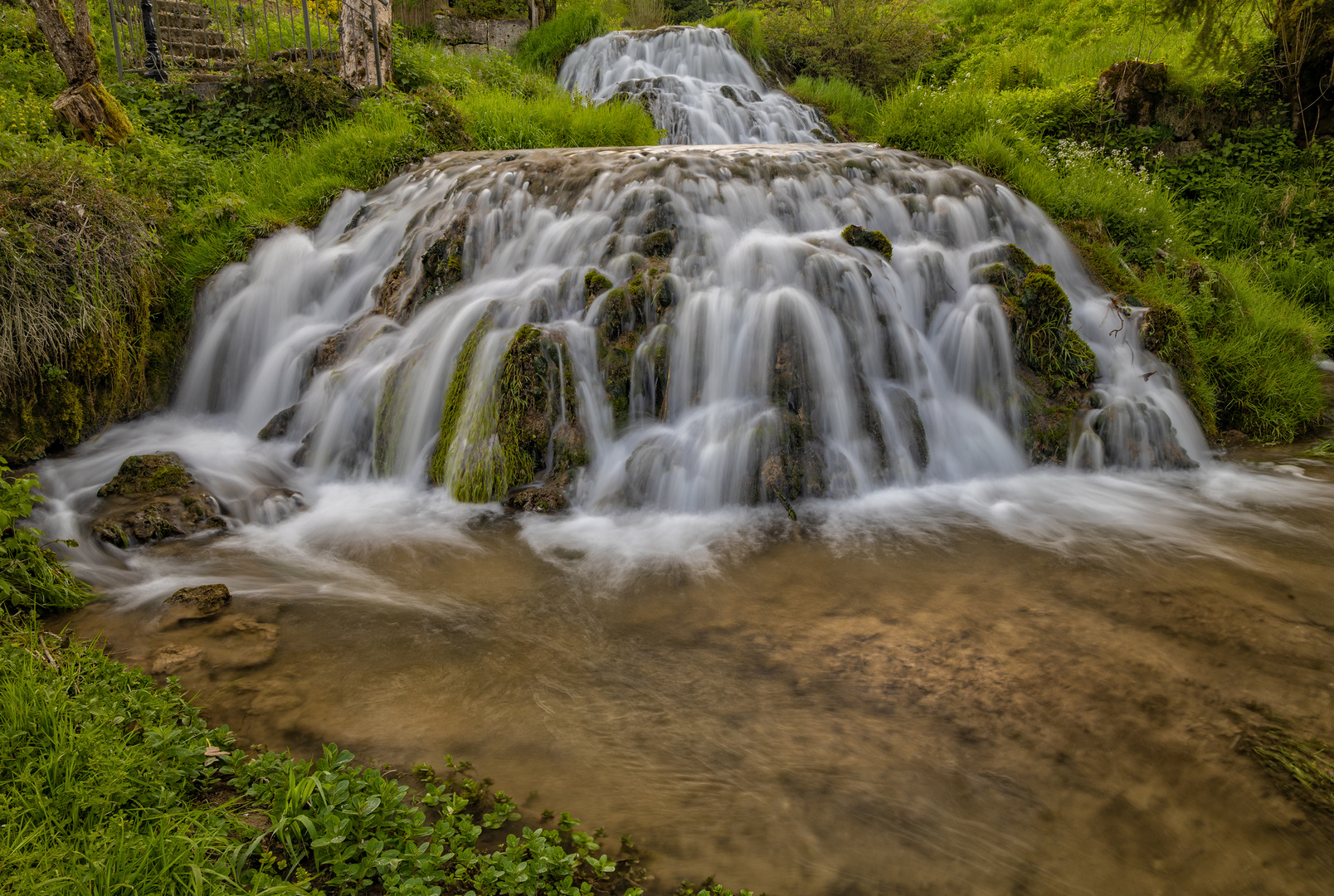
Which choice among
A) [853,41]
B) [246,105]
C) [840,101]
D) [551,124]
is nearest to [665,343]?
[551,124]

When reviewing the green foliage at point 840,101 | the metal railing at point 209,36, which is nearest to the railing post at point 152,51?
the metal railing at point 209,36

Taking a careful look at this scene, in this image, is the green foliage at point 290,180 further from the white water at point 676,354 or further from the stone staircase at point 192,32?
the stone staircase at point 192,32

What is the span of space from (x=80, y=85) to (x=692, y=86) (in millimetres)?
8364

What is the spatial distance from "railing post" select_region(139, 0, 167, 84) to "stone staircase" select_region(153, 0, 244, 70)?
9.51 ft

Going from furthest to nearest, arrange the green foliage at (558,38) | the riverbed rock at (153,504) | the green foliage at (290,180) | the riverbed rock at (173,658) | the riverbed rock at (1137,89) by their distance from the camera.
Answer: the green foliage at (558,38) → the riverbed rock at (1137,89) → the green foliage at (290,180) → the riverbed rock at (153,504) → the riverbed rock at (173,658)

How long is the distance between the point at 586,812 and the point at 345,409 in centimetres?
415

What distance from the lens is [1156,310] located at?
246 inches

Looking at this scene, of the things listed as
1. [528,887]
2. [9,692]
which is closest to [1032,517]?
[528,887]

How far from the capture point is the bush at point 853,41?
14.8 m

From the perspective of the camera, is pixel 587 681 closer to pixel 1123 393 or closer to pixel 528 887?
pixel 528 887

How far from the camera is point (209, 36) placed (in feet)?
44.9

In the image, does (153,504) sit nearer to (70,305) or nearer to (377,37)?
(70,305)

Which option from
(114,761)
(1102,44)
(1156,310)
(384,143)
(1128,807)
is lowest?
(1128,807)

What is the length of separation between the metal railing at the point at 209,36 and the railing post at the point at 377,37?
19 millimetres
